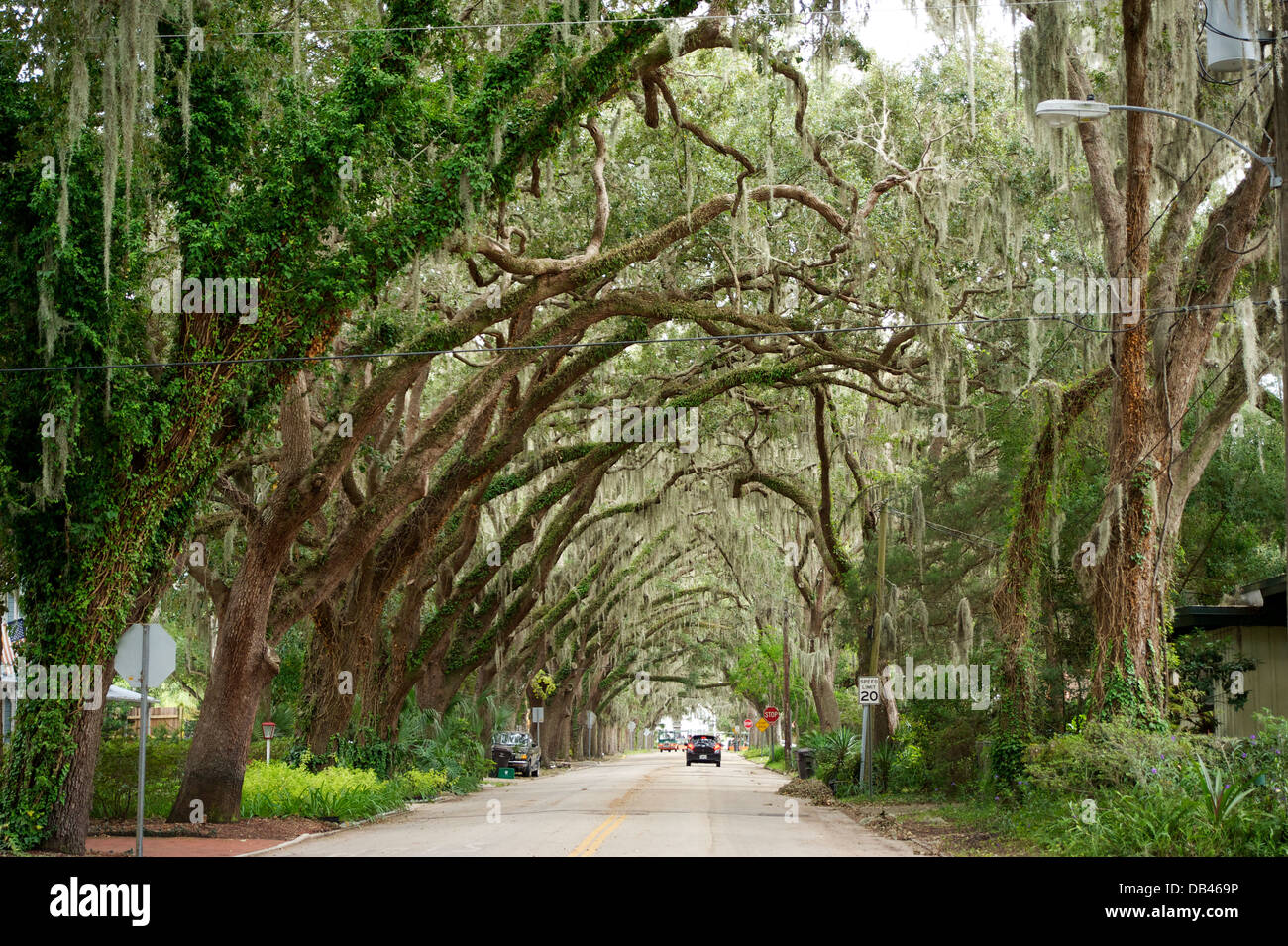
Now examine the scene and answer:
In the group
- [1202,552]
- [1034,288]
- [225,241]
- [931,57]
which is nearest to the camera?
[225,241]

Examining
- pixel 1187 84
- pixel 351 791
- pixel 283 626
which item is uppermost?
pixel 1187 84

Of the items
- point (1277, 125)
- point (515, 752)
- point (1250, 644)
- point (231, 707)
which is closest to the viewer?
point (1277, 125)

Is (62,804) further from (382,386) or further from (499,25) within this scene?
(499,25)

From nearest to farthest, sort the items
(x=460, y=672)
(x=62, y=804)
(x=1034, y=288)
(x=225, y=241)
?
(x=62, y=804)
(x=225, y=241)
(x=1034, y=288)
(x=460, y=672)

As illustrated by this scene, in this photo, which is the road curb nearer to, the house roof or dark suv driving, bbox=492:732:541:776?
the house roof

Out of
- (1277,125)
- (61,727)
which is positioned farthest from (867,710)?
(1277,125)

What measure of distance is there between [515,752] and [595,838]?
2602cm

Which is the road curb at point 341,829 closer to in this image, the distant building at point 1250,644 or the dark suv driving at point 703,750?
the distant building at point 1250,644

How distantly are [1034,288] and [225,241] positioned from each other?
11.6 meters

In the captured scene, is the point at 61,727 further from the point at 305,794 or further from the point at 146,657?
the point at 305,794

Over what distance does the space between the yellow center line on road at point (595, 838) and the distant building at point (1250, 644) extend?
9.44 meters

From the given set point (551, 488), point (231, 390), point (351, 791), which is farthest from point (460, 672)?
point (231, 390)

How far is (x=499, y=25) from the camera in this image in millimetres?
15016

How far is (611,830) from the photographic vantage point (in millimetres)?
15680
